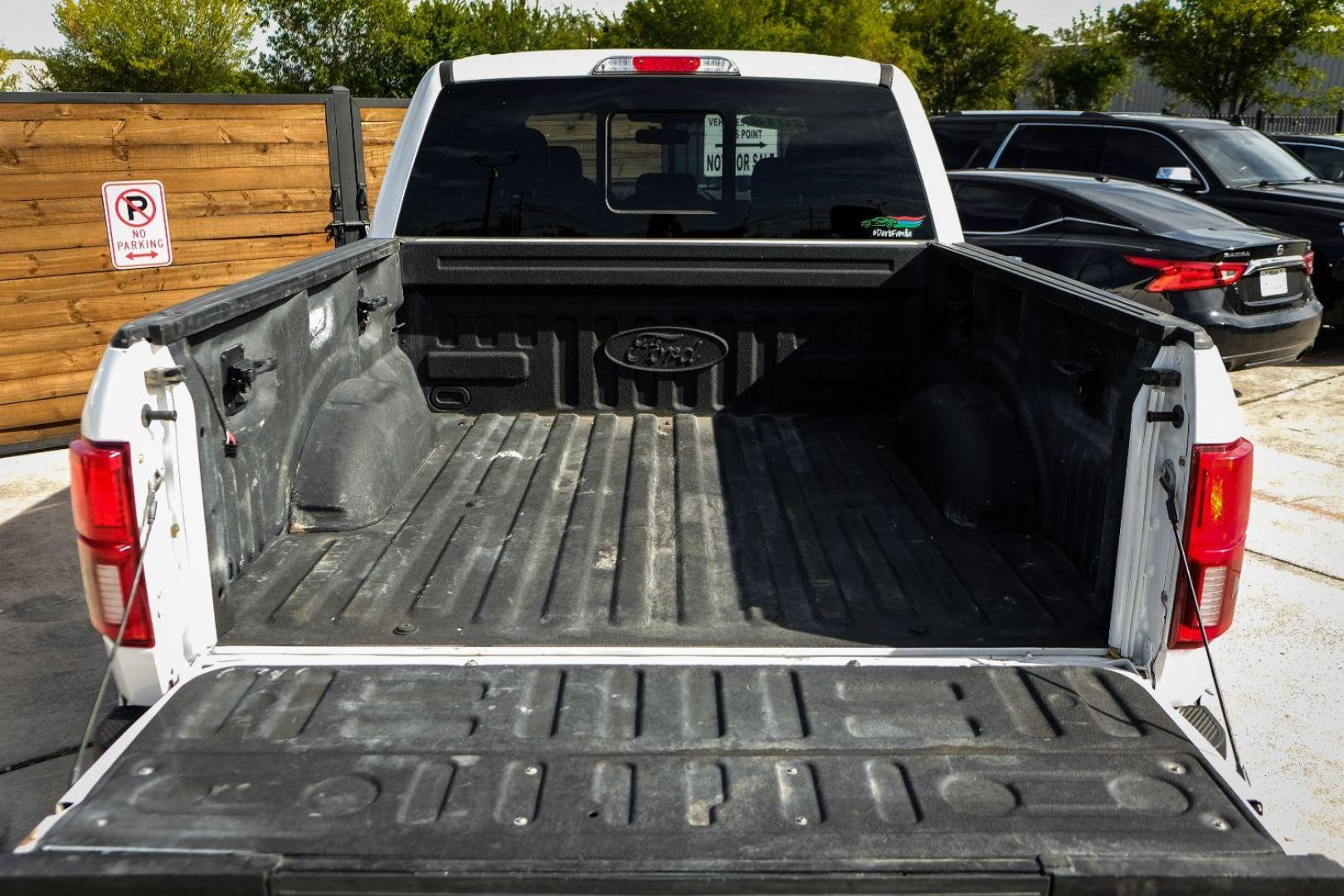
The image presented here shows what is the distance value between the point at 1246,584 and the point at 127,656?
494 cm

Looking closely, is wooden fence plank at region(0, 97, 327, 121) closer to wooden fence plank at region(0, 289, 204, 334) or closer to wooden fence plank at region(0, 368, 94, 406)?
wooden fence plank at region(0, 289, 204, 334)

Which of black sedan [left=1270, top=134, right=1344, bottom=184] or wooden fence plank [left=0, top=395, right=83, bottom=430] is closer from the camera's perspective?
wooden fence plank [left=0, top=395, right=83, bottom=430]

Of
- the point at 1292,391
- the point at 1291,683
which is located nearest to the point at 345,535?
the point at 1291,683

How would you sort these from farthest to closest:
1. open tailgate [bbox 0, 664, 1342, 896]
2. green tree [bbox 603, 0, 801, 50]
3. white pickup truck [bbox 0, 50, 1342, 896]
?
green tree [bbox 603, 0, 801, 50] < white pickup truck [bbox 0, 50, 1342, 896] < open tailgate [bbox 0, 664, 1342, 896]

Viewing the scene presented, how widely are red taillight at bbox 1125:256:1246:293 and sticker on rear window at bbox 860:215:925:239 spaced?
4.37 m

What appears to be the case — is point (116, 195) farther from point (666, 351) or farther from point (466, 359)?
point (666, 351)

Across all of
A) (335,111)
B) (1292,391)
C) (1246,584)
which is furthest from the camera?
Result: (1292,391)

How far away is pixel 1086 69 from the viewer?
33219 millimetres

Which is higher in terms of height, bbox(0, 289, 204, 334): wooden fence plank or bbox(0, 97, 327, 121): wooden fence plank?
bbox(0, 97, 327, 121): wooden fence plank

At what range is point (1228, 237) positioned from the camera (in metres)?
8.29

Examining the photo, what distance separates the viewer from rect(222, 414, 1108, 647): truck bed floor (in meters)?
2.82

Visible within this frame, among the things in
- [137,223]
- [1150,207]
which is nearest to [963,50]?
[1150,207]

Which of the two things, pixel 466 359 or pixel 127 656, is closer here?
pixel 127 656

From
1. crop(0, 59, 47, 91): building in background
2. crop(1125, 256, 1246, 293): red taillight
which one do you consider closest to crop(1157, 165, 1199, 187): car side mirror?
crop(1125, 256, 1246, 293): red taillight
